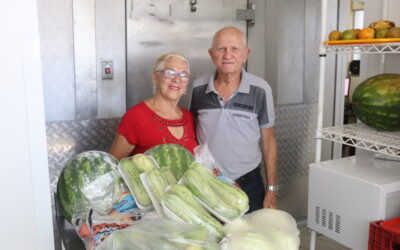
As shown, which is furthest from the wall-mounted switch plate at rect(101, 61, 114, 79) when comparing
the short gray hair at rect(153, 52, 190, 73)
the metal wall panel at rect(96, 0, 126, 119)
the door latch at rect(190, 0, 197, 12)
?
the door latch at rect(190, 0, 197, 12)

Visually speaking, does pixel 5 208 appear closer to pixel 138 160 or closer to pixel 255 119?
pixel 138 160

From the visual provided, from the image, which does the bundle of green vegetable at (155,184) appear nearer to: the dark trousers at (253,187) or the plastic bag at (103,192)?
the plastic bag at (103,192)

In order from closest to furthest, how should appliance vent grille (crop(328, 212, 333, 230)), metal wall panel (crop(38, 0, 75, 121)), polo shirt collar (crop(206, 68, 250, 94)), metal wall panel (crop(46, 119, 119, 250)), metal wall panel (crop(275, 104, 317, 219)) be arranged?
appliance vent grille (crop(328, 212, 333, 230))
polo shirt collar (crop(206, 68, 250, 94))
metal wall panel (crop(38, 0, 75, 121))
metal wall panel (crop(46, 119, 119, 250))
metal wall panel (crop(275, 104, 317, 219))

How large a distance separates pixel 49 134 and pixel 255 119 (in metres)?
1.40

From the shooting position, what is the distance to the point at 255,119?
2355 millimetres

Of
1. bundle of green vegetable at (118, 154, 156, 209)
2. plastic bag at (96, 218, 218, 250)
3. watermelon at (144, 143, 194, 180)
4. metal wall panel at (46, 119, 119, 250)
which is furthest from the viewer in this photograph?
metal wall panel at (46, 119, 119, 250)

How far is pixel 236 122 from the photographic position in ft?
7.57

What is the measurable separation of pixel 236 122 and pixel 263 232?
134 centimetres

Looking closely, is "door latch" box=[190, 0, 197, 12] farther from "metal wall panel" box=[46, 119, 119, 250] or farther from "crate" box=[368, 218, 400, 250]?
"crate" box=[368, 218, 400, 250]

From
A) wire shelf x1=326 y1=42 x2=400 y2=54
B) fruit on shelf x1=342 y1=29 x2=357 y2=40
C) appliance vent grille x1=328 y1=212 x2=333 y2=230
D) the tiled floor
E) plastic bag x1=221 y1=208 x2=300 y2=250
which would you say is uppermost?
fruit on shelf x1=342 y1=29 x2=357 y2=40

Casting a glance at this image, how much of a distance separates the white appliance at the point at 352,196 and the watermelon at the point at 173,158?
3.74 ft

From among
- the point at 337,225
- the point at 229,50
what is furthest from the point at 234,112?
the point at 337,225

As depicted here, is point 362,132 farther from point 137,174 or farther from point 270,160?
point 137,174

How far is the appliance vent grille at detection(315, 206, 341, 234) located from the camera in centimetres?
220
